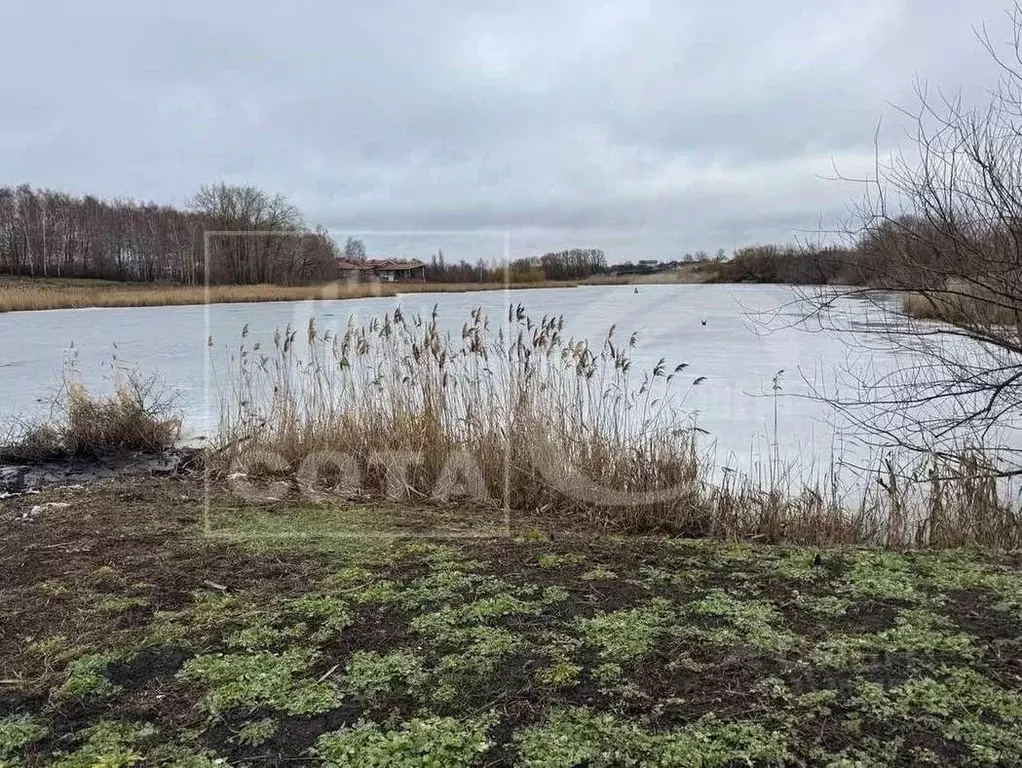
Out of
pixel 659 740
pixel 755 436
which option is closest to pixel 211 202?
pixel 755 436

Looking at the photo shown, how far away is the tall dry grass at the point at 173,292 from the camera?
7.00 m

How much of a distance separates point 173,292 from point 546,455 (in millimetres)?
17036

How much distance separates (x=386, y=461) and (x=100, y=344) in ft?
34.1

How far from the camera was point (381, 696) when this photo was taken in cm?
166

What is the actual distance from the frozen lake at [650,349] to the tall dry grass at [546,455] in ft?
1.88

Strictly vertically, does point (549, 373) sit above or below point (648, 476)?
above

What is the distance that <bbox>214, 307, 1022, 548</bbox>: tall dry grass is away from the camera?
12.7 ft

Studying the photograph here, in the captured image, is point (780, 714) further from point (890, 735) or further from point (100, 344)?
point (100, 344)

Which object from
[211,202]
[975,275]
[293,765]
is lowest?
[293,765]

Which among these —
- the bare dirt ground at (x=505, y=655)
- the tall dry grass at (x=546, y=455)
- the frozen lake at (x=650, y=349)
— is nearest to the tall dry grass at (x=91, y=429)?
the frozen lake at (x=650, y=349)

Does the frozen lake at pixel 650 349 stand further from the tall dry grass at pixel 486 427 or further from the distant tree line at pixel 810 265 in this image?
the tall dry grass at pixel 486 427

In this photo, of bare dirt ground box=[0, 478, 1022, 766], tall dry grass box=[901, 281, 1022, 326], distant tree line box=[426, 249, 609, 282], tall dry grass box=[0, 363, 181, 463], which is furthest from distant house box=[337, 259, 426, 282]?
tall dry grass box=[901, 281, 1022, 326]

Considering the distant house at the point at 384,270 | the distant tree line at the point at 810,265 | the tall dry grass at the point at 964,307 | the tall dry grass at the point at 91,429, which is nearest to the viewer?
the tall dry grass at the point at 964,307

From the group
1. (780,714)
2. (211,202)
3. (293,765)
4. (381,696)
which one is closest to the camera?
(293,765)
